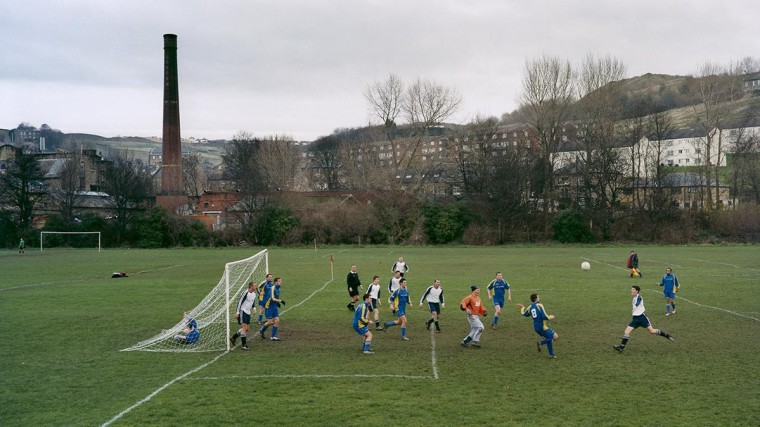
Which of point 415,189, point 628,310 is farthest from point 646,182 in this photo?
point 628,310

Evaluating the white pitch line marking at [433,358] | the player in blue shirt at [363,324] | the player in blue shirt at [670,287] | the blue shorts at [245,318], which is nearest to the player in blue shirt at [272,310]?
the blue shorts at [245,318]

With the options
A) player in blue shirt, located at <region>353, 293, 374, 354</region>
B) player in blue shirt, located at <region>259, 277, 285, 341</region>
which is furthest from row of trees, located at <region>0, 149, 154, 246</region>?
player in blue shirt, located at <region>353, 293, 374, 354</region>

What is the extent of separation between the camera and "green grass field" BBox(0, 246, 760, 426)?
12.8 metres

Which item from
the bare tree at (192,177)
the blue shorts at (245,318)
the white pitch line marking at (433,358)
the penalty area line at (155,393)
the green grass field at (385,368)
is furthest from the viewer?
the bare tree at (192,177)

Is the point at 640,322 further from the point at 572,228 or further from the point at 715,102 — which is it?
the point at 715,102

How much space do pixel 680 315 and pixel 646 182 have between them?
59593 millimetres

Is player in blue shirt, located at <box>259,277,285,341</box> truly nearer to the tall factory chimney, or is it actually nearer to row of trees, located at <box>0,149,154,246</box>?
row of trees, located at <box>0,149,154,246</box>

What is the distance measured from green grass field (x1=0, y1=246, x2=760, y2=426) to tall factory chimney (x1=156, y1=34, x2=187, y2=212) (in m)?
53.7

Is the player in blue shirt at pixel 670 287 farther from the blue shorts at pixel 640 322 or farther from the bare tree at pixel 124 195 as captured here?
the bare tree at pixel 124 195

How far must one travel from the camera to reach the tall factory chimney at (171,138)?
270 feet

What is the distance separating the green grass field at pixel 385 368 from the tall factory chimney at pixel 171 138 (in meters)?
53.7

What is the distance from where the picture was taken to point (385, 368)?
16766 millimetres

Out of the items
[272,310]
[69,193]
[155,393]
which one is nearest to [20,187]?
[69,193]

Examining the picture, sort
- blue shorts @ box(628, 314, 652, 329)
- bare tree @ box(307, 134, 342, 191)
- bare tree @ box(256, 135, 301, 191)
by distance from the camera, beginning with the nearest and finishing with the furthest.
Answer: blue shorts @ box(628, 314, 652, 329)
bare tree @ box(256, 135, 301, 191)
bare tree @ box(307, 134, 342, 191)
